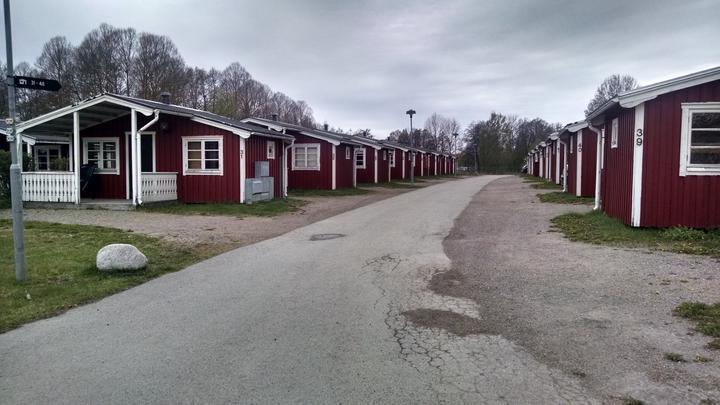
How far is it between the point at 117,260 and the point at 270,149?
547 inches

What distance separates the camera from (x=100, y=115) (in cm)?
1789

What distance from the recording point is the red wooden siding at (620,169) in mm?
10932

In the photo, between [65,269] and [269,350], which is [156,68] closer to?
[65,269]

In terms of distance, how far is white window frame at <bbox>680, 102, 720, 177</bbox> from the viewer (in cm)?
998

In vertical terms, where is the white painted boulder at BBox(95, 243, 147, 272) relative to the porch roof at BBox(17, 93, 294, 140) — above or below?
below

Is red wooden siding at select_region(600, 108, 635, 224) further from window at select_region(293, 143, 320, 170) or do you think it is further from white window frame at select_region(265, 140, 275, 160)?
window at select_region(293, 143, 320, 170)

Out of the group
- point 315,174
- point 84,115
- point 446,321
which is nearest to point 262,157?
point 84,115

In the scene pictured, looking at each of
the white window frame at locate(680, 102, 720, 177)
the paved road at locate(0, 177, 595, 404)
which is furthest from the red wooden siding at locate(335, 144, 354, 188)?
the paved road at locate(0, 177, 595, 404)

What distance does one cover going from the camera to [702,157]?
33.0ft

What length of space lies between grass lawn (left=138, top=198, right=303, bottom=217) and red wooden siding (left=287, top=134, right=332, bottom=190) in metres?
9.21

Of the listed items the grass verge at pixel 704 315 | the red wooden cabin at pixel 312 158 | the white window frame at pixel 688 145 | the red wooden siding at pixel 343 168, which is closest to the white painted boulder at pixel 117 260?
the grass verge at pixel 704 315

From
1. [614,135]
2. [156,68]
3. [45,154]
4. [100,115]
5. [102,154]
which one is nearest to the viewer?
[614,135]

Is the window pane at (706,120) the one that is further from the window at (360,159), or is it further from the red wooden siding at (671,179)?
the window at (360,159)

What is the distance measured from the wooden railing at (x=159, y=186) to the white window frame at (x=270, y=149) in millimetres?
3894
